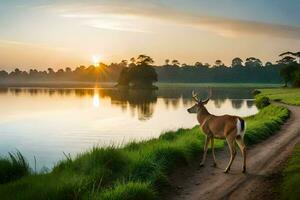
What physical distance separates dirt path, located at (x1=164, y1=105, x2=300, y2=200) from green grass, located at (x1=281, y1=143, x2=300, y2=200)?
16.4 inches

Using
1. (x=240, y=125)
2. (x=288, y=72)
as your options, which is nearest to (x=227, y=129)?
(x=240, y=125)

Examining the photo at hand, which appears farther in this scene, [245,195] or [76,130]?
[76,130]

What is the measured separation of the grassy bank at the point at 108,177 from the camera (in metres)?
10.5

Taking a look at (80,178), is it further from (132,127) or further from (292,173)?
(132,127)

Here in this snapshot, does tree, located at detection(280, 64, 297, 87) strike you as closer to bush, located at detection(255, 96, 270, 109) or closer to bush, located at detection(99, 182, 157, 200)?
bush, located at detection(255, 96, 270, 109)

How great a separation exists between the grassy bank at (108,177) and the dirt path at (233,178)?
62 cm

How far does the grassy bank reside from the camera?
10545 mm

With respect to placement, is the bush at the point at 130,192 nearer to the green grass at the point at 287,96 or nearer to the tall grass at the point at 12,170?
the tall grass at the point at 12,170

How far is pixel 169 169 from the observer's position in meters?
14.3

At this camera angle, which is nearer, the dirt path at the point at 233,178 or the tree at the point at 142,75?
the dirt path at the point at 233,178

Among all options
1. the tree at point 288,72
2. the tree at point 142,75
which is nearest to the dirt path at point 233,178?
the tree at point 288,72

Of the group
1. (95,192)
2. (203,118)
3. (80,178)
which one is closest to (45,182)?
(80,178)

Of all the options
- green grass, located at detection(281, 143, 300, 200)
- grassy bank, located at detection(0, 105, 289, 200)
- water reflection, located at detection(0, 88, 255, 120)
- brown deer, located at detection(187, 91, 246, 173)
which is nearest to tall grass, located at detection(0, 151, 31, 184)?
grassy bank, located at detection(0, 105, 289, 200)

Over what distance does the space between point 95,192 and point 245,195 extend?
13.2 ft
